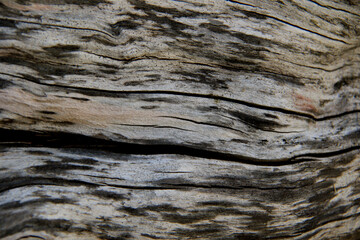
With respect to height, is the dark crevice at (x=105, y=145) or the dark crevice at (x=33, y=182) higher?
the dark crevice at (x=105, y=145)

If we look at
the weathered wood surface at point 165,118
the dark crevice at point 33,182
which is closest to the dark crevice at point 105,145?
the weathered wood surface at point 165,118

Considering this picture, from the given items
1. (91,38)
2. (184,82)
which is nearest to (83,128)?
(91,38)

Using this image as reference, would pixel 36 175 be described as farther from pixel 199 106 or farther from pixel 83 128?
pixel 199 106

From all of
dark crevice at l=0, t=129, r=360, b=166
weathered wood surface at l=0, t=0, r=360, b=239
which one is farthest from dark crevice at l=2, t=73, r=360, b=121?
dark crevice at l=0, t=129, r=360, b=166

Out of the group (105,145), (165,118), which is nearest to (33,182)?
(105,145)

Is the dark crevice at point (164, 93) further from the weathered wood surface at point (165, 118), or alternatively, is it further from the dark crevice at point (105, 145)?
the dark crevice at point (105, 145)

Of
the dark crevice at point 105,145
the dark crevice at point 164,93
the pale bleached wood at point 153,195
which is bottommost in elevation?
the pale bleached wood at point 153,195
